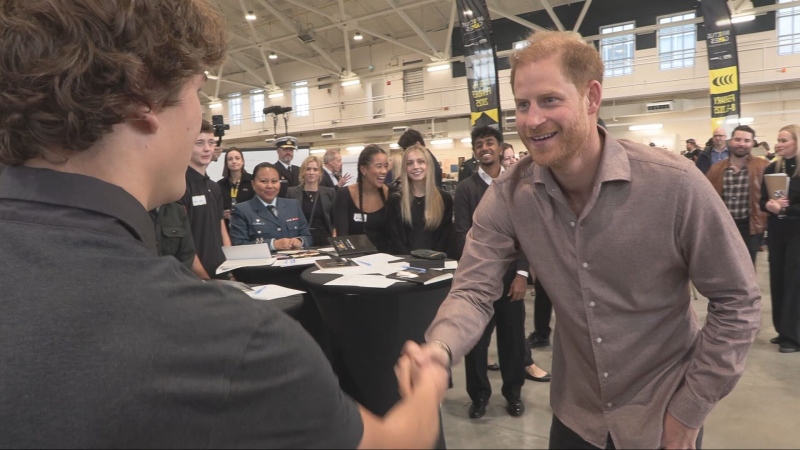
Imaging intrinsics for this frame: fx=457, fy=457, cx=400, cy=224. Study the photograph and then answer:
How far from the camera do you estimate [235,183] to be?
5781 mm

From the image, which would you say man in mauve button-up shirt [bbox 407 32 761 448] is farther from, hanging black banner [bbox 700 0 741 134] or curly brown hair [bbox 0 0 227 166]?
hanging black banner [bbox 700 0 741 134]

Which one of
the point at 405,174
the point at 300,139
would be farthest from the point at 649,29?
the point at 300,139

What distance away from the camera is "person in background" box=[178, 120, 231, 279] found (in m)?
3.13

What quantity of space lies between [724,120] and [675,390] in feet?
25.5

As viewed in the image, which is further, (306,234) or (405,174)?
(306,234)

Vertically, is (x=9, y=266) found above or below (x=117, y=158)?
below

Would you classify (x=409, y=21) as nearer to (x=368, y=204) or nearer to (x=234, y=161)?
(x=234, y=161)

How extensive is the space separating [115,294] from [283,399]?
0.21m

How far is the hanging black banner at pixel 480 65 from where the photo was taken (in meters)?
6.60

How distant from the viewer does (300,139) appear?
67.1 ft

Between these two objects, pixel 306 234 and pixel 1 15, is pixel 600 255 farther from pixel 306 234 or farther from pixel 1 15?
pixel 306 234

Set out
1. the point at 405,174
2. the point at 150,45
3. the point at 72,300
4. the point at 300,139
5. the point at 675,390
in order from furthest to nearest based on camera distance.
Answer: the point at 300,139 < the point at 405,174 < the point at 675,390 < the point at 150,45 < the point at 72,300

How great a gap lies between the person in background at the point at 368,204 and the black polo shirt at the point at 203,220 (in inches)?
38.8

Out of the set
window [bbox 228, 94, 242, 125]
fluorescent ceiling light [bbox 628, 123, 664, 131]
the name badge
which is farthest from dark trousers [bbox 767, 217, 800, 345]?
window [bbox 228, 94, 242, 125]
